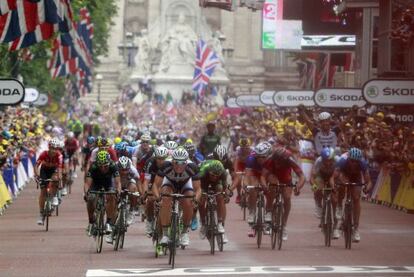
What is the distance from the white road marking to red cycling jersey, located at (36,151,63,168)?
29.8 ft

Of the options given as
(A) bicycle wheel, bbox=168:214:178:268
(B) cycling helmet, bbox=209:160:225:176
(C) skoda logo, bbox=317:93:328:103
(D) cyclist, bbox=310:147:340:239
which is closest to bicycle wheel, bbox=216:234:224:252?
(B) cycling helmet, bbox=209:160:225:176

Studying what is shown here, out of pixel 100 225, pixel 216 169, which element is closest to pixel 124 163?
pixel 100 225

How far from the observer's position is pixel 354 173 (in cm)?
2795

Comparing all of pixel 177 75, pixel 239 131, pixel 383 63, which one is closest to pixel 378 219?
pixel 383 63

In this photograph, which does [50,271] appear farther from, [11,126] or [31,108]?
[31,108]

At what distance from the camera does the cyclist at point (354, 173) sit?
27.7 metres

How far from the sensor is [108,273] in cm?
2305

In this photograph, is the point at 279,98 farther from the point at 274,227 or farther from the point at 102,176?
the point at 102,176

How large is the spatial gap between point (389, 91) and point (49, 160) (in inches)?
332

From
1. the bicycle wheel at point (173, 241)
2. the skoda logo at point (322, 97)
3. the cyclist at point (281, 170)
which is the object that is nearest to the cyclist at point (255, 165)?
the cyclist at point (281, 170)

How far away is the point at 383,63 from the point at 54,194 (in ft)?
55.8

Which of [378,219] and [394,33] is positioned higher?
[394,33]

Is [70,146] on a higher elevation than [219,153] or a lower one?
lower

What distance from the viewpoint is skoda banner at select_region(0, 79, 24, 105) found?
103 ft
